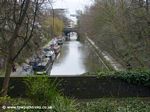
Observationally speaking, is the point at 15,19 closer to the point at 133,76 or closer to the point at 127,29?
the point at 133,76

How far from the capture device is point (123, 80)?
16578mm

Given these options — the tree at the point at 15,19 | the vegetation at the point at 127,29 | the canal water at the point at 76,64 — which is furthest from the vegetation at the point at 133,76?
the canal water at the point at 76,64

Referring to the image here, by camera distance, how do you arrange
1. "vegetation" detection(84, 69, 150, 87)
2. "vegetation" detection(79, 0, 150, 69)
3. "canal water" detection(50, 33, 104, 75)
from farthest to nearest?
"canal water" detection(50, 33, 104, 75), "vegetation" detection(79, 0, 150, 69), "vegetation" detection(84, 69, 150, 87)

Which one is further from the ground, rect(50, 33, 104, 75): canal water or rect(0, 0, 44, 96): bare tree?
rect(0, 0, 44, 96): bare tree

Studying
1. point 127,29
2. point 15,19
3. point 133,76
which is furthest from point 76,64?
point 15,19

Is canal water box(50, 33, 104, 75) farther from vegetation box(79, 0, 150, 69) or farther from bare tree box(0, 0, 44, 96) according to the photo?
bare tree box(0, 0, 44, 96)

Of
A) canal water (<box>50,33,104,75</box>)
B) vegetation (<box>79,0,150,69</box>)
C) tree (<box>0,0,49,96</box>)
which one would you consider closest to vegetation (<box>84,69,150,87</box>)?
tree (<box>0,0,49,96</box>)

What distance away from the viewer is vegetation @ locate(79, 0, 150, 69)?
21.7 m

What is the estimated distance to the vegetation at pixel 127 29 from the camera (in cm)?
2173

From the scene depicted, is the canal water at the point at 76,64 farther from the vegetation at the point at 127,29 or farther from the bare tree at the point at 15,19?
the bare tree at the point at 15,19

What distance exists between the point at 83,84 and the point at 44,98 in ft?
26.1

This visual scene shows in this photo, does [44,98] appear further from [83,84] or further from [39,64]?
[39,64]

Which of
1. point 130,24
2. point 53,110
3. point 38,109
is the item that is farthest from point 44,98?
point 130,24

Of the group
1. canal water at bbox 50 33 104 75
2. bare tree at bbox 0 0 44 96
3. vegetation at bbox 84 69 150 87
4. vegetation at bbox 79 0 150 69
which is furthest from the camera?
canal water at bbox 50 33 104 75
